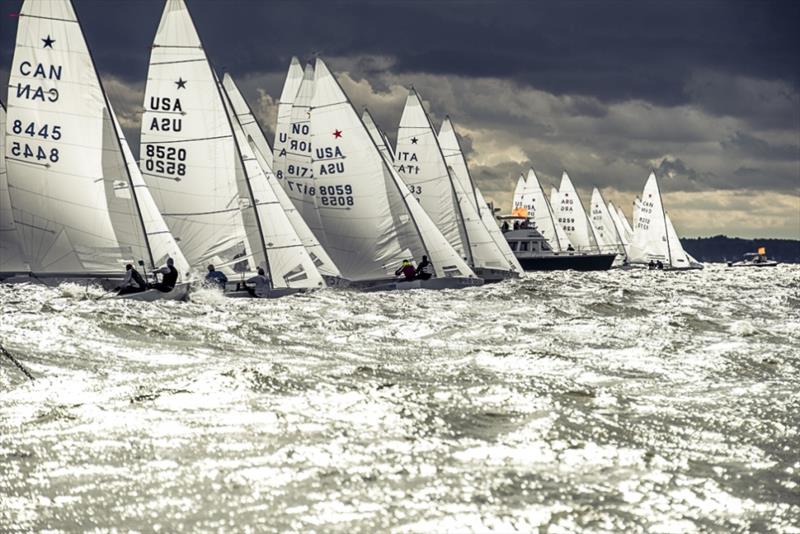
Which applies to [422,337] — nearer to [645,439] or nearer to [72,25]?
[645,439]

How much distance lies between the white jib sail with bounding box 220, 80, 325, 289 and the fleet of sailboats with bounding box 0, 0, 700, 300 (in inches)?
1.8

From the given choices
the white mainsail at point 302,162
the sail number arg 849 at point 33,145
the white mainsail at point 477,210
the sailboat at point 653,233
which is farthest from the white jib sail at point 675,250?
the sail number arg 849 at point 33,145

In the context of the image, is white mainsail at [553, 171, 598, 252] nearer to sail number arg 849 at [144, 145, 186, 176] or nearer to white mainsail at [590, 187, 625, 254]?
white mainsail at [590, 187, 625, 254]

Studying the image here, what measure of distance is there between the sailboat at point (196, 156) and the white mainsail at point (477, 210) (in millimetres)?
17028

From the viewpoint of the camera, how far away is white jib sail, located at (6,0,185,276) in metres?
31.0

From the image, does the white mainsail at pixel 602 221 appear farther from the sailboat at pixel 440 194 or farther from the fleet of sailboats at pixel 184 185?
the fleet of sailboats at pixel 184 185

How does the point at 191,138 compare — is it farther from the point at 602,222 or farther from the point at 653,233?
the point at 602,222

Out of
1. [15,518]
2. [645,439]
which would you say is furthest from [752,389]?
[15,518]

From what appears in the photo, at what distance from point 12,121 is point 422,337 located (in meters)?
17.5

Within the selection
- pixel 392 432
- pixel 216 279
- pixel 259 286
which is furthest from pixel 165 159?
pixel 392 432

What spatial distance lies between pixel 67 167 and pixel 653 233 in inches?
2877

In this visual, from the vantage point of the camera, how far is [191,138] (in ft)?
114

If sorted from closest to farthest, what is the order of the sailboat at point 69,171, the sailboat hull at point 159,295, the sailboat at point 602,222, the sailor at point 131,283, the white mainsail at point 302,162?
the sailboat hull at point 159,295
the sailor at point 131,283
the sailboat at point 69,171
the white mainsail at point 302,162
the sailboat at point 602,222

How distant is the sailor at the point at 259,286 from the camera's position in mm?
31172
